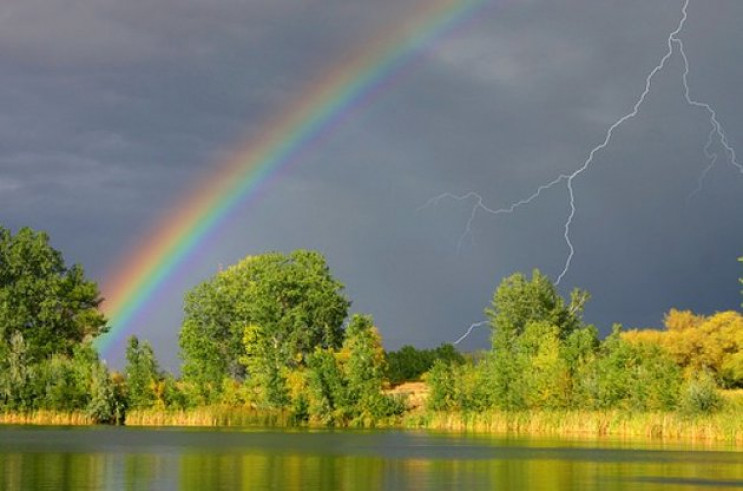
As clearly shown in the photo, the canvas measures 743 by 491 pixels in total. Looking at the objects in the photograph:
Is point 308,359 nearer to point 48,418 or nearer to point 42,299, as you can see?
point 48,418

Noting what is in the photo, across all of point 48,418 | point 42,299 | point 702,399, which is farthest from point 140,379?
point 702,399

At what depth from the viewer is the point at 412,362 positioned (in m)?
156

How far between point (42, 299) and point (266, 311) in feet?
92.2

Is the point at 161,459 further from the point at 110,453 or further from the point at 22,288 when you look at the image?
the point at 22,288

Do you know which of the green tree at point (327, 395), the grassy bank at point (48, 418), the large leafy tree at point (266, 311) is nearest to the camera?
the green tree at point (327, 395)

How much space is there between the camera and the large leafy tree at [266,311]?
121000 millimetres

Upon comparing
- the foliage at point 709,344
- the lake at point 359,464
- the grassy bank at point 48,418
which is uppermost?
the foliage at point 709,344

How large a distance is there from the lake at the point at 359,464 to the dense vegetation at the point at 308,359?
20540 millimetres

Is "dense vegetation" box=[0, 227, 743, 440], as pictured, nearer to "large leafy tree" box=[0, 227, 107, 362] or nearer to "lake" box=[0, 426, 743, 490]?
"large leafy tree" box=[0, 227, 107, 362]

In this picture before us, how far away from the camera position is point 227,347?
126 meters

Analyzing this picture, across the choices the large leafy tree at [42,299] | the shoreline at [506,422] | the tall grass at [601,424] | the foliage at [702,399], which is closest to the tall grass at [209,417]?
the shoreline at [506,422]

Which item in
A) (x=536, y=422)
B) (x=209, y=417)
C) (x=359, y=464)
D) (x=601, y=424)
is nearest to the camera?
(x=359, y=464)

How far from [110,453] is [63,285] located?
285ft

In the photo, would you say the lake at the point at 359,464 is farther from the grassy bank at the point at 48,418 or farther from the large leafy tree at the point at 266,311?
the large leafy tree at the point at 266,311
